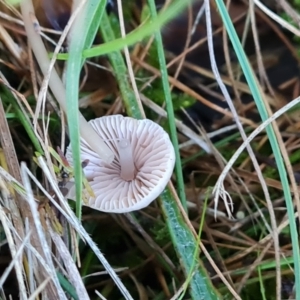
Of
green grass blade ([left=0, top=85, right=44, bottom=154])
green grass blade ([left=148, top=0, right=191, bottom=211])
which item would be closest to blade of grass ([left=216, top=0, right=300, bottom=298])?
green grass blade ([left=148, top=0, right=191, bottom=211])

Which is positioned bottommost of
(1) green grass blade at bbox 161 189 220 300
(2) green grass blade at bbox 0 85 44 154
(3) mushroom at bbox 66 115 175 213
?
(1) green grass blade at bbox 161 189 220 300

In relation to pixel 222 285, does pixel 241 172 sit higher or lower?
higher

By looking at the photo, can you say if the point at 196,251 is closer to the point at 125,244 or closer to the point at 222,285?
the point at 222,285

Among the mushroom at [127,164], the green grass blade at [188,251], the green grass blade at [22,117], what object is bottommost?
the green grass blade at [188,251]

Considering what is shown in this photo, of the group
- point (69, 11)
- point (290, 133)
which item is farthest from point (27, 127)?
point (290, 133)

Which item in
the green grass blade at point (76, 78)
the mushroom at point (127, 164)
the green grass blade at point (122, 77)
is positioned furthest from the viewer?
the green grass blade at point (122, 77)

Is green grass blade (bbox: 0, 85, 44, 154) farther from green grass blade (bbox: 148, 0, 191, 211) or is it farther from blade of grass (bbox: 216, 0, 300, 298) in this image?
blade of grass (bbox: 216, 0, 300, 298)

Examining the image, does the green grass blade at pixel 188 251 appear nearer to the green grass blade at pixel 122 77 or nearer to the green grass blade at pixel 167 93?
the green grass blade at pixel 167 93

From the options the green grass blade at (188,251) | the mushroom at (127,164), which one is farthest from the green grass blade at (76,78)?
the green grass blade at (188,251)
